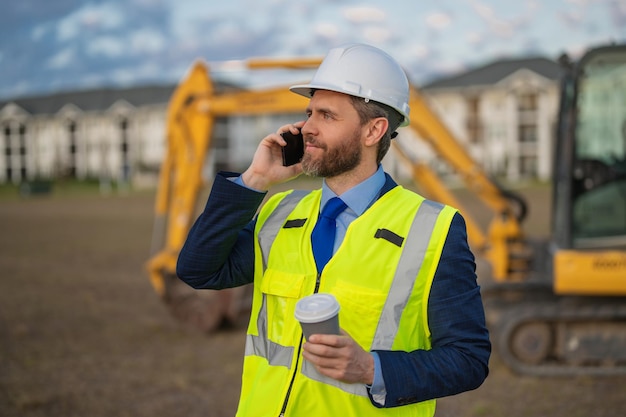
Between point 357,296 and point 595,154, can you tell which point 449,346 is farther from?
point 595,154

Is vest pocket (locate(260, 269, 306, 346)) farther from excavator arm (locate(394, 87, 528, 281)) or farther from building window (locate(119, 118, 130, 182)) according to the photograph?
building window (locate(119, 118, 130, 182))

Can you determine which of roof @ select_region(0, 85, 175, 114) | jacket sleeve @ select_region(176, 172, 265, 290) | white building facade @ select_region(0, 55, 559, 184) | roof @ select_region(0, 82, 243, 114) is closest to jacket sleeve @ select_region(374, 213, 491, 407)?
jacket sleeve @ select_region(176, 172, 265, 290)

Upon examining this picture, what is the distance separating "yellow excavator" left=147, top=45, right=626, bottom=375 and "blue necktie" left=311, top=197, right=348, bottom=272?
528 cm

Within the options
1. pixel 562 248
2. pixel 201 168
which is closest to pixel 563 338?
pixel 562 248

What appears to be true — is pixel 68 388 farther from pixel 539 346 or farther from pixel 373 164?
pixel 373 164

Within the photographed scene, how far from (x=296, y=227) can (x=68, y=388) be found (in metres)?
5.06

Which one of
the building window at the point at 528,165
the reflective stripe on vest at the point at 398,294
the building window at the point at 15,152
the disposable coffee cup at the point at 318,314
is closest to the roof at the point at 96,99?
the building window at the point at 15,152

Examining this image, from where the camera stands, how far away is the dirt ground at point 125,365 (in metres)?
6.18

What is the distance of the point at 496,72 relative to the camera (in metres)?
57.1

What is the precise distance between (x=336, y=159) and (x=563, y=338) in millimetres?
5799

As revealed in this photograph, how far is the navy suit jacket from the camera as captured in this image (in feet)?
6.73

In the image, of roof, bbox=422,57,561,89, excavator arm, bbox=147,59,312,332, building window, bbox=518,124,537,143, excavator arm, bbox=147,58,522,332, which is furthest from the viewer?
roof, bbox=422,57,561,89

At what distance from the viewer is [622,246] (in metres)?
7.10

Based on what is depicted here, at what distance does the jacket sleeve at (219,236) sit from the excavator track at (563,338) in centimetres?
541
